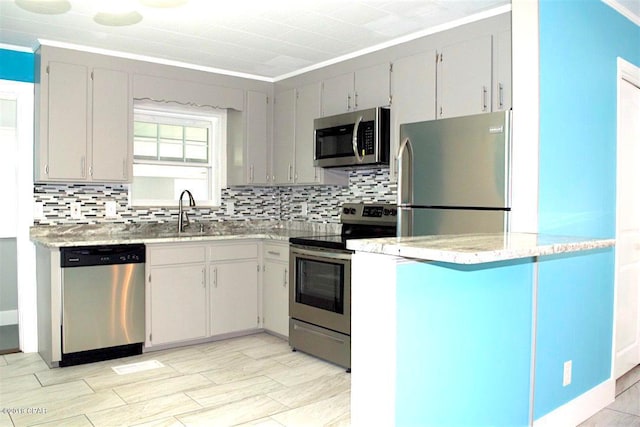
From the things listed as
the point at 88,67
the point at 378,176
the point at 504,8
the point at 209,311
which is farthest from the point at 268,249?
the point at 504,8

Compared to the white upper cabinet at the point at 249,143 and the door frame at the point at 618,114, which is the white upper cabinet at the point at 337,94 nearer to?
the white upper cabinet at the point at 249,143

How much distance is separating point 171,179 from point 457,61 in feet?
8.96

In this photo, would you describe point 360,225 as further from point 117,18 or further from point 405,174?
point 117,18

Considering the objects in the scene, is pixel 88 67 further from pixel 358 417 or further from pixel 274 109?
pixel 358 417

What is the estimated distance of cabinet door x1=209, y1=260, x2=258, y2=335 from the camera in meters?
4.30

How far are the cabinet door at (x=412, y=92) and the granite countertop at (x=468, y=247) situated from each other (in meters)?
1.64

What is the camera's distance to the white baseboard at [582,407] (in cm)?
263

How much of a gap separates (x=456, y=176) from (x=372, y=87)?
1341mm

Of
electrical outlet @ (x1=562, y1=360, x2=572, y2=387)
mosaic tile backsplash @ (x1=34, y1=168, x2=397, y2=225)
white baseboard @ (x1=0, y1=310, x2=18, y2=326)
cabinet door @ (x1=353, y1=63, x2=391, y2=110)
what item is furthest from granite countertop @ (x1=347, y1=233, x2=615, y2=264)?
white baseboard @ (x1=0, y1=310, x2=18, y2=326)

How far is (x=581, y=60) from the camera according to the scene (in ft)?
9.29

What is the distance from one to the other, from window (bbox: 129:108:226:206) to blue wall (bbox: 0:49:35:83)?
84cm

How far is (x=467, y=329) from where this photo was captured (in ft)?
7.02

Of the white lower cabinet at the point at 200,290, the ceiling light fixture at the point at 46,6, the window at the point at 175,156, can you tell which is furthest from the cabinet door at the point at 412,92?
the ceiling light fixture at the point at 46,6

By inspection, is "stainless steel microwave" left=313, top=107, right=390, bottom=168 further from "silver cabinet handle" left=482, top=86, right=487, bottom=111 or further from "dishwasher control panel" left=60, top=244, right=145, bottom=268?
"dishwasher control panel" left=60, top=244, right=145, bottom=268
